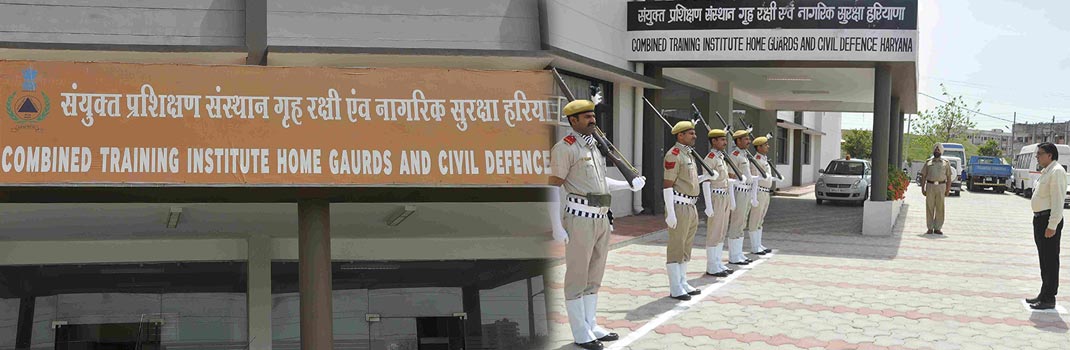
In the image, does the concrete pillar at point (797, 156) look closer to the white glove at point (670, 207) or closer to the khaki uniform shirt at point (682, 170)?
the khaki uniform shirt at point (682, 170)

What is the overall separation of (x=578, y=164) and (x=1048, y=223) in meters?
4.47

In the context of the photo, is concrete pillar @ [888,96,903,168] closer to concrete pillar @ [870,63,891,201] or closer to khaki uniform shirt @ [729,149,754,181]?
concrete pillar @ [870,63,891,201]

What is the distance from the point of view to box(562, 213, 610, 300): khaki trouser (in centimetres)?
501

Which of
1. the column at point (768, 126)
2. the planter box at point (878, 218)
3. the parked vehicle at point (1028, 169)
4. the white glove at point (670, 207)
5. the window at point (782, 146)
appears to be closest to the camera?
the white glove at point (670, 207)

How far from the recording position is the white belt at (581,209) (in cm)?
500

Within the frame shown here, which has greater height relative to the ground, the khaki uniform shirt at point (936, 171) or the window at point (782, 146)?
the window at point (782, 146)

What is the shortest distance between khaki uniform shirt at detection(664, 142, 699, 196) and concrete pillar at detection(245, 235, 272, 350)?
488cm

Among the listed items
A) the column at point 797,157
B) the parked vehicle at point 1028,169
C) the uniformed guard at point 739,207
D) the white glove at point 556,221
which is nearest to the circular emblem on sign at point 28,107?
the white glove at point 556,221

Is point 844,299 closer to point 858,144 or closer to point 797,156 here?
point 797,156

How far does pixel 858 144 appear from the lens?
59500 millimetres

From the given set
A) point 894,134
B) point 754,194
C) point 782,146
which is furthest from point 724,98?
point 782,146

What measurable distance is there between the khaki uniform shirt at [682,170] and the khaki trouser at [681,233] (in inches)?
6.4

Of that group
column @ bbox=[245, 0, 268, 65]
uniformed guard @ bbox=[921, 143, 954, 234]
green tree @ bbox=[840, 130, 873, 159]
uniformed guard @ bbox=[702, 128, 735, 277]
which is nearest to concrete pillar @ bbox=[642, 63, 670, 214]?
uniformed guard @ bbox=[921, 143, 954, 234]

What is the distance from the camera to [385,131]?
11.8 feet
